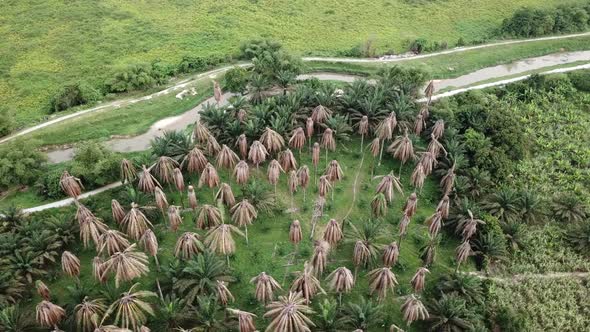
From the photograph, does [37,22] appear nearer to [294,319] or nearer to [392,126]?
[392,126]

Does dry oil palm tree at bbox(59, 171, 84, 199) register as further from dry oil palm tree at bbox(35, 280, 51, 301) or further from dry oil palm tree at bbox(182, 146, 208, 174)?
dry oil palm tree at bbox(182, 146, 208, 174)

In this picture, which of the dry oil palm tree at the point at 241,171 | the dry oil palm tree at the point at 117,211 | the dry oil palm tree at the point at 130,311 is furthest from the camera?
the dry oil palm tree at the point at 241,171

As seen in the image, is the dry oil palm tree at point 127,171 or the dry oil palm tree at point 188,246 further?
the dry oil palm tree at point 127,171

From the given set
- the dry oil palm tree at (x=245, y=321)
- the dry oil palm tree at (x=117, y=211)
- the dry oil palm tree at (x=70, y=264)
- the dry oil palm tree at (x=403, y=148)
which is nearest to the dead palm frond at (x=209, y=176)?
the dry oil palm tree at (x=117, y=211)

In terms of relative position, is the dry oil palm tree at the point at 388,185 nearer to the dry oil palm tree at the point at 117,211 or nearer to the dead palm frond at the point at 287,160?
the dead palm frond at the point at 287,160

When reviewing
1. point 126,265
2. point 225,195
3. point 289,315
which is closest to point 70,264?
point 126,265

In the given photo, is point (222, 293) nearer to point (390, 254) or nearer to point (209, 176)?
point (209, 176)
